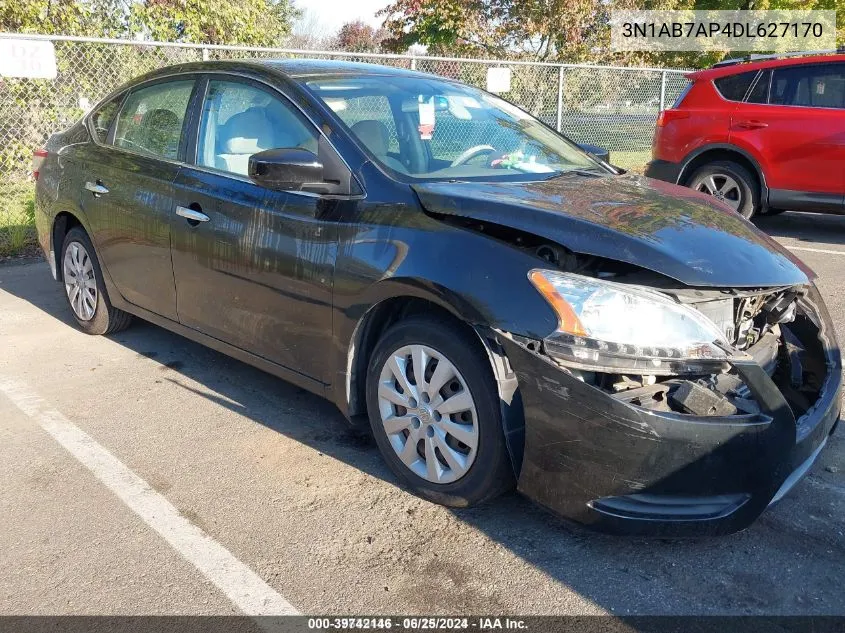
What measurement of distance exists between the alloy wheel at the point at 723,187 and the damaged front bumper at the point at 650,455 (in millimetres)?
6484

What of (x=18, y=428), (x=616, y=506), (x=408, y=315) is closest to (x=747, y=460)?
→ (x=616, y=506)

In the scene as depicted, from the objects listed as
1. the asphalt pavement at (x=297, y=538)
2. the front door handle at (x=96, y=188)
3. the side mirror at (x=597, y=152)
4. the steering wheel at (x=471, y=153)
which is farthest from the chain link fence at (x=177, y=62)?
the steering wheel at (x=471, y=153)

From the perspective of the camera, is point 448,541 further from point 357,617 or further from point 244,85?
point 244,85

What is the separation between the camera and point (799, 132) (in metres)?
8.05

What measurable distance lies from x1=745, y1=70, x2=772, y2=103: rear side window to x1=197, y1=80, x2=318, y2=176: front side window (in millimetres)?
6362

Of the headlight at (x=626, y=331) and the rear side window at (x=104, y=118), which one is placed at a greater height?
the rear side window at (x=104, y=118)

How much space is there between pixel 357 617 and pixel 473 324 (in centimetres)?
104

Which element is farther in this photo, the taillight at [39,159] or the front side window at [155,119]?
the taillight at [39,159]

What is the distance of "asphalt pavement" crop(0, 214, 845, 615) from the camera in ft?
8.57

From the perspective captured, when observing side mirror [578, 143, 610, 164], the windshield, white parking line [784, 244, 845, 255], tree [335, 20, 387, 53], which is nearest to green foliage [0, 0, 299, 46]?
the windshield

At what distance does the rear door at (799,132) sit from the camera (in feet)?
25.9

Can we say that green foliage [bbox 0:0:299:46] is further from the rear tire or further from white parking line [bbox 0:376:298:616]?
white parking line [bbox 0:376:298:616]

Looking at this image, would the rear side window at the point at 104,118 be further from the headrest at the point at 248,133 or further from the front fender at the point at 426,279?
the front fender at the point at 426,279

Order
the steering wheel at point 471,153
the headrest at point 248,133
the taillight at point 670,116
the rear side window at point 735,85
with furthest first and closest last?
1. the taillight at point 670,116
2. the rear side window at point 735,85
3. the headrest at point 248,133
4. the steering wheel at point 471,153
